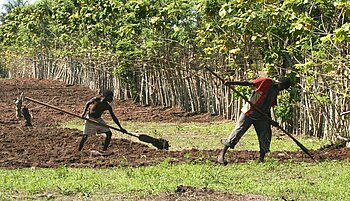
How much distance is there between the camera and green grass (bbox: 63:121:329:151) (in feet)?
52.6

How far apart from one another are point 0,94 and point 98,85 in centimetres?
543

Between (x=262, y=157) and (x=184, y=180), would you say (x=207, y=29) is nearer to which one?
(x=262, y=157)

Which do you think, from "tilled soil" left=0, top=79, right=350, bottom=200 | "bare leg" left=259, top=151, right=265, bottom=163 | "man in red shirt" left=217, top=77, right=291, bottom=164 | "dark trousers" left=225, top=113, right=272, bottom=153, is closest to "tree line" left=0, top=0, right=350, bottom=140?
"man in red shirt" left=217, top=77, right=291, bottom=164

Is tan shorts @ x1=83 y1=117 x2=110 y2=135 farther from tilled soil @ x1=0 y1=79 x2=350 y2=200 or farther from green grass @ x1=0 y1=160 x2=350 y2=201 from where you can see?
green grass @ x1=0 y1=160 x2=350 y2=201

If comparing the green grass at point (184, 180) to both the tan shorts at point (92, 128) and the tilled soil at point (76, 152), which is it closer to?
the tilled soil at point (76, 152)

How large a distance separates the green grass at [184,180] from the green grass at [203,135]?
434 cm

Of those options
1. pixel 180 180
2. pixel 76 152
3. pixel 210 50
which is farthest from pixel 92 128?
pixel 210 50

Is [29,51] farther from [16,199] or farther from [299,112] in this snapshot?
[16,199]

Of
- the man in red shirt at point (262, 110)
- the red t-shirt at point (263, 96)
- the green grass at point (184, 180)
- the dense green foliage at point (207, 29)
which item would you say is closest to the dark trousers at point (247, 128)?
the man in red shirt at point (262, 110)

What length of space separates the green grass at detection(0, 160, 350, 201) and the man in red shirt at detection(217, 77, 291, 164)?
0.54 m

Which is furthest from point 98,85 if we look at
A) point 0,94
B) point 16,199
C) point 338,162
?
point 16,199

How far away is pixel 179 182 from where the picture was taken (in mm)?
9445

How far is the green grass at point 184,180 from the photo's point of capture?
28.0 ft

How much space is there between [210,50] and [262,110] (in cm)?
783
